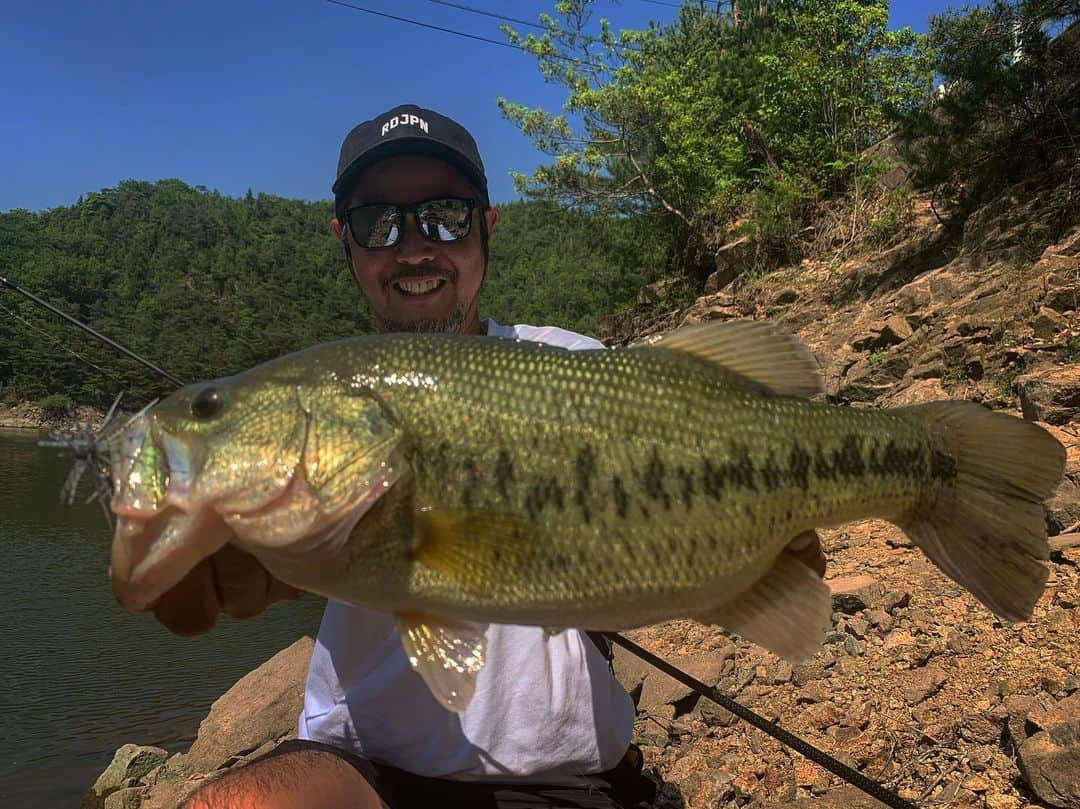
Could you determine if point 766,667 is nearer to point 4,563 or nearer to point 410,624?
point 410,624

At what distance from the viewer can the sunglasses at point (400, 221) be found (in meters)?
3.97

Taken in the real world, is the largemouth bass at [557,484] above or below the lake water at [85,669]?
above

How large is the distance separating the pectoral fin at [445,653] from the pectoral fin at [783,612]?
2.25 feet

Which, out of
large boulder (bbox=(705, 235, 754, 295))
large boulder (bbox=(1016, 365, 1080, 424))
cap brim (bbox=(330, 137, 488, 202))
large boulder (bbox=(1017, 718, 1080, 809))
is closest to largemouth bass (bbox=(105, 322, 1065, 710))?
large boulder (bbox=(1017, 718, 1080, 809))

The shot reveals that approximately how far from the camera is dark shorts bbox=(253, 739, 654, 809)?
114 inches

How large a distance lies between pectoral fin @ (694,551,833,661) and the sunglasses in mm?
2589

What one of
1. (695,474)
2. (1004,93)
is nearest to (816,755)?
(695,474)

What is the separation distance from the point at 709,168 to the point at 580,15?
8.69 meters

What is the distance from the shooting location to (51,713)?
11188mm

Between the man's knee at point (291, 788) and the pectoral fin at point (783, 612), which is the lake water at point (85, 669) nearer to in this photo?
the man's knee at point (291, 788)

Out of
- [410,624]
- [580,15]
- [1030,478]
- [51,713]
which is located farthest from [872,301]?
[580,15]

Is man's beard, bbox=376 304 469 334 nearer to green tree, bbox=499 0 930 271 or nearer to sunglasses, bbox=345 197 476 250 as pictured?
sunglasses, bbox=345 197 476 250

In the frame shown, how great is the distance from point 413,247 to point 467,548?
97.7 inches

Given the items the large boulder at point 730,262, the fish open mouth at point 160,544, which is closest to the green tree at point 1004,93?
the large boulder at point 730,262
